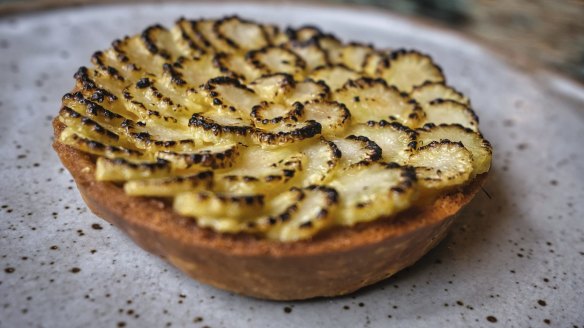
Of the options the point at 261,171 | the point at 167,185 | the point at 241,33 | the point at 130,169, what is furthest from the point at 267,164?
the point at 241,33

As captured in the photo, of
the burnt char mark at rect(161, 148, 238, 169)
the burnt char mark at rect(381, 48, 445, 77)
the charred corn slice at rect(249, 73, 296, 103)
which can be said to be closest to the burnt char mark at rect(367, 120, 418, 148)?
the charred corn slice at rect(249, 73, 296, 103)

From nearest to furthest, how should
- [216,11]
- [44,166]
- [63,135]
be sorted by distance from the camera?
[63,135] → [44,166] → [216,11]

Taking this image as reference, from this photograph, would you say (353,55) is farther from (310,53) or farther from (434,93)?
(434,93)

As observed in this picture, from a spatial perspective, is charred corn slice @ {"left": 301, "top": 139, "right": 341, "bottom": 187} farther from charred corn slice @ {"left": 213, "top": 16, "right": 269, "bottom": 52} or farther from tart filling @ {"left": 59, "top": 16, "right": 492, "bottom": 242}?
charred corn slice @ {"left": 213, "top": 16, "right": 269, "bottom": 52}

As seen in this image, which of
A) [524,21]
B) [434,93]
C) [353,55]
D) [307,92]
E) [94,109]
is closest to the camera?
[94,109]

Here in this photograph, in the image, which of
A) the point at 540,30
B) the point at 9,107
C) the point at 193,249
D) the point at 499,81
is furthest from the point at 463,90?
the point at 9,107

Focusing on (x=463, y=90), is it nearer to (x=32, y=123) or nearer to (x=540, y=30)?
(x=540, y=30)

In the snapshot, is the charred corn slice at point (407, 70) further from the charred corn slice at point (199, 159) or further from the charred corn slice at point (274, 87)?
the charred corn slice at point (199, 159)
